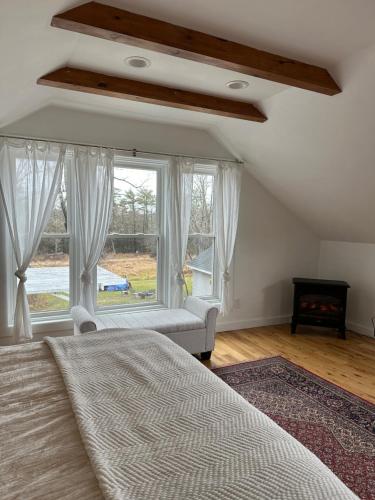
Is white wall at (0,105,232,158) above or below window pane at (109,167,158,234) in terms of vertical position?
above

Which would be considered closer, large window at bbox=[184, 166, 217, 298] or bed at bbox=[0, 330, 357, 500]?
bed at bbox=[0, 330, 357, 500]

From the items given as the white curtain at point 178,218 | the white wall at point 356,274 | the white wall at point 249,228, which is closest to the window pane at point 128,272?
the white curtain at point 178,218

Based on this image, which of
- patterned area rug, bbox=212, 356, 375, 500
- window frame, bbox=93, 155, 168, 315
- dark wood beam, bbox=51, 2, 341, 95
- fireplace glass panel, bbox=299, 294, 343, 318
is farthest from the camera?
fireplace glass panel, bbox=299, 294, 343, 318

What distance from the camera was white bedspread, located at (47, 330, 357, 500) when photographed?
Answer: 893 mm

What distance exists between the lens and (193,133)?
3.93 m

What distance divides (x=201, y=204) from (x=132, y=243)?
1012 mm

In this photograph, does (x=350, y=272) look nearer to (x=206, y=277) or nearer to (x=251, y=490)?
(x=206, y=277)

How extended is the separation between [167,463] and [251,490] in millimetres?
256

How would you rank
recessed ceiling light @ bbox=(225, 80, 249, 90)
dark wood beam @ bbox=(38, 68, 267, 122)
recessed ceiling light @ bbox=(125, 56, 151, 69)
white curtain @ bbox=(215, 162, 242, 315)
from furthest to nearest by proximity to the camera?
1. white curtain @ bbox=(215, 162, 242, 315)
2. recessed ceiling light @ bbox=(225, 80, 249, 90)
3. dark wood beam @ bbox=(38, 68, 267, 122)
4. recessed ceiling light @ bbox=(125, 56, 151, 69)

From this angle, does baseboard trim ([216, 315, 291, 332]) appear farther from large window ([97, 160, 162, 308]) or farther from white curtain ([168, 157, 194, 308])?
large window ([97, 160, 162, 308])

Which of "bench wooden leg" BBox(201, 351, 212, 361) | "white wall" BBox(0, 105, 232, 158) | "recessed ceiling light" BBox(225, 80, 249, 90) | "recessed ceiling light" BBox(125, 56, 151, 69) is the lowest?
"bench wooden leg" BBox(201, 351, 212, 361)

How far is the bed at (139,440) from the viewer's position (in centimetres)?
89

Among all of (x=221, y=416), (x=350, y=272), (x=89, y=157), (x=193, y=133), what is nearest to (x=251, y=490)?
(x=221, y=416)

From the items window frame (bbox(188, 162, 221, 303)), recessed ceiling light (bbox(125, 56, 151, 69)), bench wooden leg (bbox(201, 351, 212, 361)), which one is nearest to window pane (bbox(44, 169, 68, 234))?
recessed ceiling light (bbox(125, 56, 151, 69))
